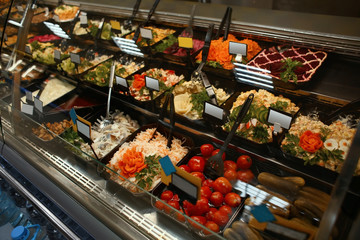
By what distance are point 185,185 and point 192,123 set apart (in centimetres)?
84

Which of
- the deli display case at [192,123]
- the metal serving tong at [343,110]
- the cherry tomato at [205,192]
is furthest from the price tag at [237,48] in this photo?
the cherry tomato at [205,192]

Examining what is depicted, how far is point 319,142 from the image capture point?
6.15ft

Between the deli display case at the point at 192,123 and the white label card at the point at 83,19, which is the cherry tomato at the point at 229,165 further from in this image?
the white label card at the point at 83,19

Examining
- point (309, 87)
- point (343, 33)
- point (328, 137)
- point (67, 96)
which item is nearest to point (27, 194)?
point (67, 96)

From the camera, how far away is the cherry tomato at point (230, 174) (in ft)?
5.97

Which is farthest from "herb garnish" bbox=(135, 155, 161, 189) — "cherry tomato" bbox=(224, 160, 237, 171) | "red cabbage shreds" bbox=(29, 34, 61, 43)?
"red cabbage shreds" bbox=(29, 34, 61, 43)

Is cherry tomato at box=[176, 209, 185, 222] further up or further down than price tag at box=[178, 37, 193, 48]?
further down

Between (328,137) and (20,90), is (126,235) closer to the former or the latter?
(328,137)

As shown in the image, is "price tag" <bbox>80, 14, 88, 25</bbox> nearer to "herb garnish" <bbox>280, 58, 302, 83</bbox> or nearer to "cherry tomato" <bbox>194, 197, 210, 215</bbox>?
"herb garnish" <bbox>280, 58, 302, 83</bbox>

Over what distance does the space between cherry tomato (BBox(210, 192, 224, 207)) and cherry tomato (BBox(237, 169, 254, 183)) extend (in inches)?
6.6

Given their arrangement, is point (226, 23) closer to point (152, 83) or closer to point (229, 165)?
point (152, 83)

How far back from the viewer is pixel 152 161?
2.01m

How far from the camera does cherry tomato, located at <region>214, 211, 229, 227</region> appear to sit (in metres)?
1.63

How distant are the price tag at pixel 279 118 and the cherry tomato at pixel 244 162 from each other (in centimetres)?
30
